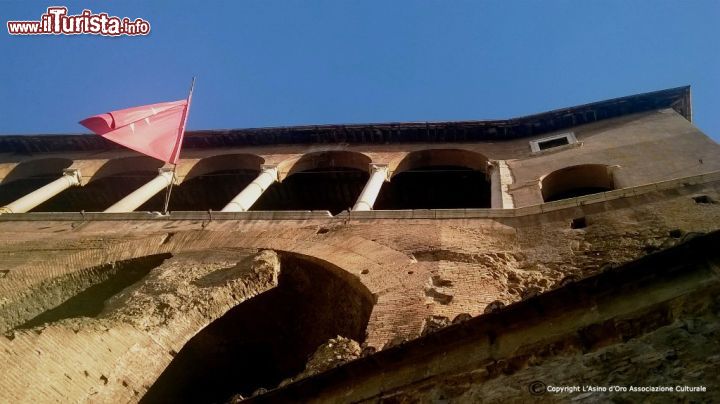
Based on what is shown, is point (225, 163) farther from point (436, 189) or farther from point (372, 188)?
point (436, 189)

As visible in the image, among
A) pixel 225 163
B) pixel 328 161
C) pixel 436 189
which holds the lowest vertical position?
pixel 436 189

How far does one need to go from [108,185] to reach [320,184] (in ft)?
22.4

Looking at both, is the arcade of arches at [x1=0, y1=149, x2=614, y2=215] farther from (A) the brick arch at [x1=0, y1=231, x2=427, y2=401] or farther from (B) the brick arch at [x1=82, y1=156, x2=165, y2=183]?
(A) the brick arch at [x1=0, y1=231, x2=427, y2=401]

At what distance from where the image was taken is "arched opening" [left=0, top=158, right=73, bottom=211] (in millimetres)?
21500

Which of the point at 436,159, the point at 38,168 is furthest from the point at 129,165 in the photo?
the point at 436,159

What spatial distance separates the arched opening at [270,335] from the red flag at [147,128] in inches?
245

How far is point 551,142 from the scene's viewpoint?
60.1 feet

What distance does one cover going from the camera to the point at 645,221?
10.2 meters

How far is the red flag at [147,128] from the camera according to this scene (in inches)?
574

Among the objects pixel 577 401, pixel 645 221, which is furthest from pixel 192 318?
pixel 645 221

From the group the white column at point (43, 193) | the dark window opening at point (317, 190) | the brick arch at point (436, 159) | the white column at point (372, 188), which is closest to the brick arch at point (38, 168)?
the white column at point (43, 193)

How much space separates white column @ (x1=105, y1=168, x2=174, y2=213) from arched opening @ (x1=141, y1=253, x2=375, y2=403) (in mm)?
6514

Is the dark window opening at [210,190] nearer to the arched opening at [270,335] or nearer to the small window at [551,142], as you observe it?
the small window at [551,142]

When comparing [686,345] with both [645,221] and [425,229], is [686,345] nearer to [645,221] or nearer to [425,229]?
[645,221]
